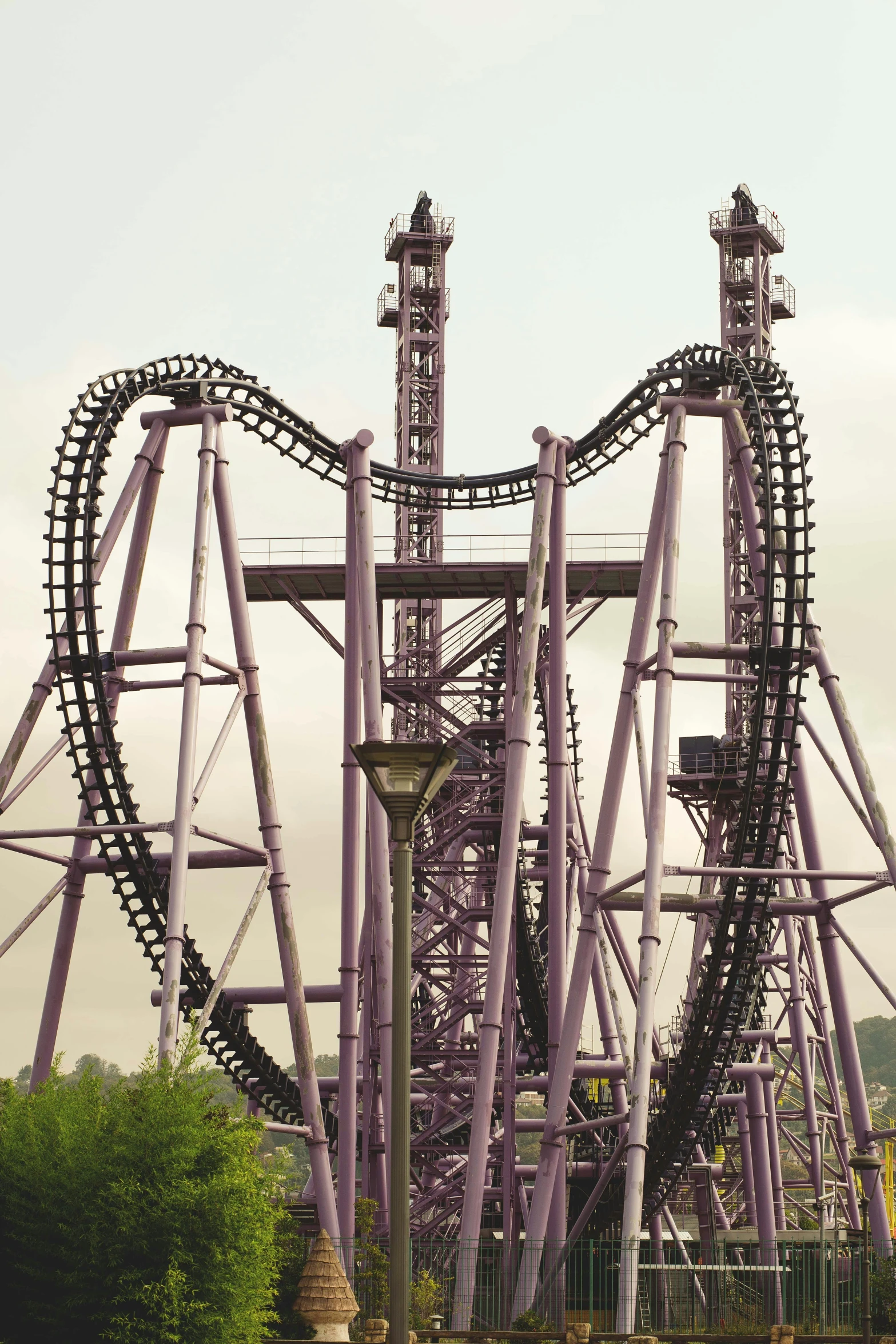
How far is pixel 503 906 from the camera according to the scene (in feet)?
84.0

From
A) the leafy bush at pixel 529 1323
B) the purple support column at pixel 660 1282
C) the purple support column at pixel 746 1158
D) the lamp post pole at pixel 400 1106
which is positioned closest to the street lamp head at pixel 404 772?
the lamp post pole at pixel 400 1106

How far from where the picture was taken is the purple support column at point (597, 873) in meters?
25.0

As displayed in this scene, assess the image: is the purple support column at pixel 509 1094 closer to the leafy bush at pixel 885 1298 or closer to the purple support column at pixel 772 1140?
the purple support column at pixel 772 1140

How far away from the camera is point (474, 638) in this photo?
33562 millimetres

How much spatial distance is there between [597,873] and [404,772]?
13.6m

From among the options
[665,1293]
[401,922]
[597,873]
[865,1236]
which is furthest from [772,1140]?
[401,922]

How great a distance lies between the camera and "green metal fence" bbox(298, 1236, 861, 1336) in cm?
2389

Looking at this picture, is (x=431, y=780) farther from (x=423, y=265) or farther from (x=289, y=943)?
(x=423, y=265)

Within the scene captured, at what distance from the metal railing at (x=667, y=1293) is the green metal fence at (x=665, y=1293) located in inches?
0.7

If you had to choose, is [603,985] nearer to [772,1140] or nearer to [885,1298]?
[772,1140]

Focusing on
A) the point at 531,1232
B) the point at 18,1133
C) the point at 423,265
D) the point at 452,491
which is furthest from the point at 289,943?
the point at 423,265

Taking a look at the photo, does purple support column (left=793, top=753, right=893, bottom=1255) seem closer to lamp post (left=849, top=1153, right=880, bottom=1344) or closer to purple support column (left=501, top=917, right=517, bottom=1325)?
lamp post (left=849, top=1153, right=880, bottom=1344)

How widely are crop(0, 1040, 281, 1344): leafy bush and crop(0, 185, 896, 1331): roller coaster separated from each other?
4.03 m

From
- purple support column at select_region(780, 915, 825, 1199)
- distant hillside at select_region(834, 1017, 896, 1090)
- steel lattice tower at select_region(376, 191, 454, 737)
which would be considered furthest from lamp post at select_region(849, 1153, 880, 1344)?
distant hillside at select_region(834, 1017, 896, 1090)
